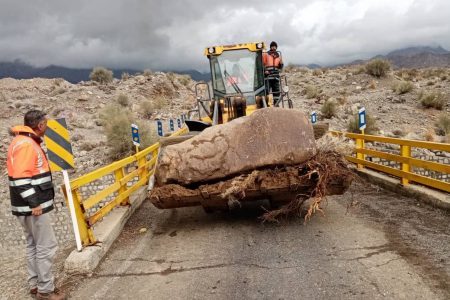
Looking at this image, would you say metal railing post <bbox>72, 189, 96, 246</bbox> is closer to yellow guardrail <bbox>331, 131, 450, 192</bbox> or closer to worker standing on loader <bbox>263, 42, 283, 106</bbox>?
yellow guardrail <bbox>331, 131, 450, 192</bbox>

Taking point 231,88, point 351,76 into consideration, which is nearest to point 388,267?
point 231,88

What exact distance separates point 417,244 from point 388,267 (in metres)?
0.89

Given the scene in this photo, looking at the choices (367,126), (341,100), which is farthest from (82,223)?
(341,100)

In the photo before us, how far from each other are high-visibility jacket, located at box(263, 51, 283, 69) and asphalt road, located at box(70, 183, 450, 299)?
4.70 meters

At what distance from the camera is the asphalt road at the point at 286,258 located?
4035 mm

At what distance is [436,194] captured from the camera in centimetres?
660

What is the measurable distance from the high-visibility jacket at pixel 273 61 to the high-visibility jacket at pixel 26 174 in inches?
284

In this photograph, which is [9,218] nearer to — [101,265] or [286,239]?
[101,265]

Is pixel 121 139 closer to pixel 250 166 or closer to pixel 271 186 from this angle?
pixel 250 166

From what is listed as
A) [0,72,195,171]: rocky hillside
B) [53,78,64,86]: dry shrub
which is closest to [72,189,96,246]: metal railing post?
[0,72,195,171]: rocky hillside

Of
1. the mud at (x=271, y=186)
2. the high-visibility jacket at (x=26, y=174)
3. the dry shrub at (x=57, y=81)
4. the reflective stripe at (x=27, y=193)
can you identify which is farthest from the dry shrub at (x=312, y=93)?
the reflective stripe at (x=27, y=193)

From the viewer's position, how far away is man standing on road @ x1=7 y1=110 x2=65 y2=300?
4.13 m

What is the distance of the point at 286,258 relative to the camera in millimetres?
4852

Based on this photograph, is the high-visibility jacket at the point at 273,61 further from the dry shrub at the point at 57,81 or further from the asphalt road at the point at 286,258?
the dry shrub at the point at 57,81
